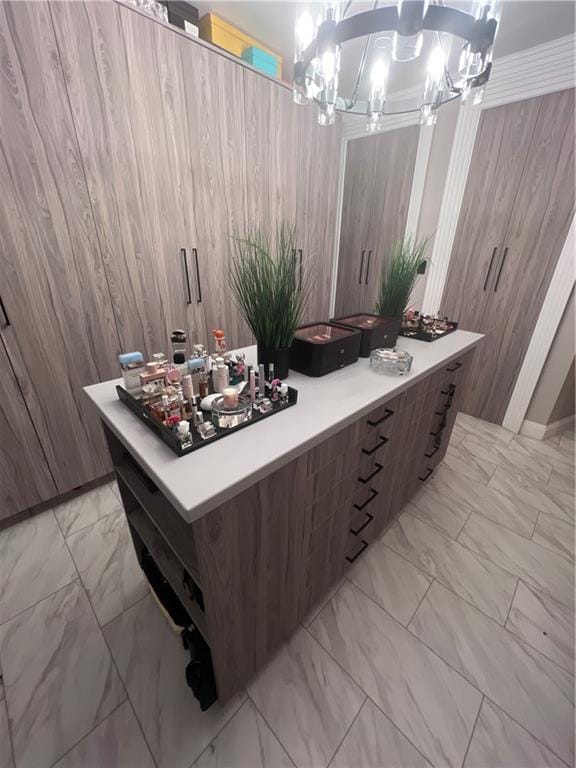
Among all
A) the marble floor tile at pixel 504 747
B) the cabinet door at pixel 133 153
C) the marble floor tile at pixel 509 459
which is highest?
the cabinet door at pixel 133 153

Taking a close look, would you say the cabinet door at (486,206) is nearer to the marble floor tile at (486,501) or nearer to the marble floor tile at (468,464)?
the marble floor tile at (468,464)

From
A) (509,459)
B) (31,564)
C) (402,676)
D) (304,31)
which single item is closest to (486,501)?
(509,459)

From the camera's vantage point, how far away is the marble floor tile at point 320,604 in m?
1.20

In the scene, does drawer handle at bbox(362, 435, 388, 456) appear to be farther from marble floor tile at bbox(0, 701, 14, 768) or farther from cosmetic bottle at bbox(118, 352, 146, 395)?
marble floor tile at bbox(0, 701, 14, 768)

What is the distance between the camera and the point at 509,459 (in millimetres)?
2127

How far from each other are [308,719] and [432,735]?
38 cm

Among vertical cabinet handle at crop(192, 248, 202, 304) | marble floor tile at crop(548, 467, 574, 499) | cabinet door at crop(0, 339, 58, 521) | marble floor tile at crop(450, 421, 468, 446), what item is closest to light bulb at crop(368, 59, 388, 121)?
vertical cabinet handle at crop(192, 248, 202, 304)

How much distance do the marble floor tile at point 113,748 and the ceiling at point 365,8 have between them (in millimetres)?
2794

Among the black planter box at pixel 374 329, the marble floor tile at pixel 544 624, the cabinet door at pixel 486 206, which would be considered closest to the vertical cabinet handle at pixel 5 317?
the black planter box at pixel 374 329

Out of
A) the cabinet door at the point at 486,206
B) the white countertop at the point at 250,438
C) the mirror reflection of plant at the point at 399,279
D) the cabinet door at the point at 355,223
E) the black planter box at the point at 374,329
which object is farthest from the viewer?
the cabinet door at the point at 355,223

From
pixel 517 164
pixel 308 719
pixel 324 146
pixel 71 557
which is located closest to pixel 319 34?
pixel 324 146

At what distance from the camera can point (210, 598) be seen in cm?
71

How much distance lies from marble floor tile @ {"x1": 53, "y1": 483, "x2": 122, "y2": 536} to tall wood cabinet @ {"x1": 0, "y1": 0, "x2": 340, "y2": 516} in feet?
0.37

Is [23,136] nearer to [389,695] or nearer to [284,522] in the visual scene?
[284,522]
